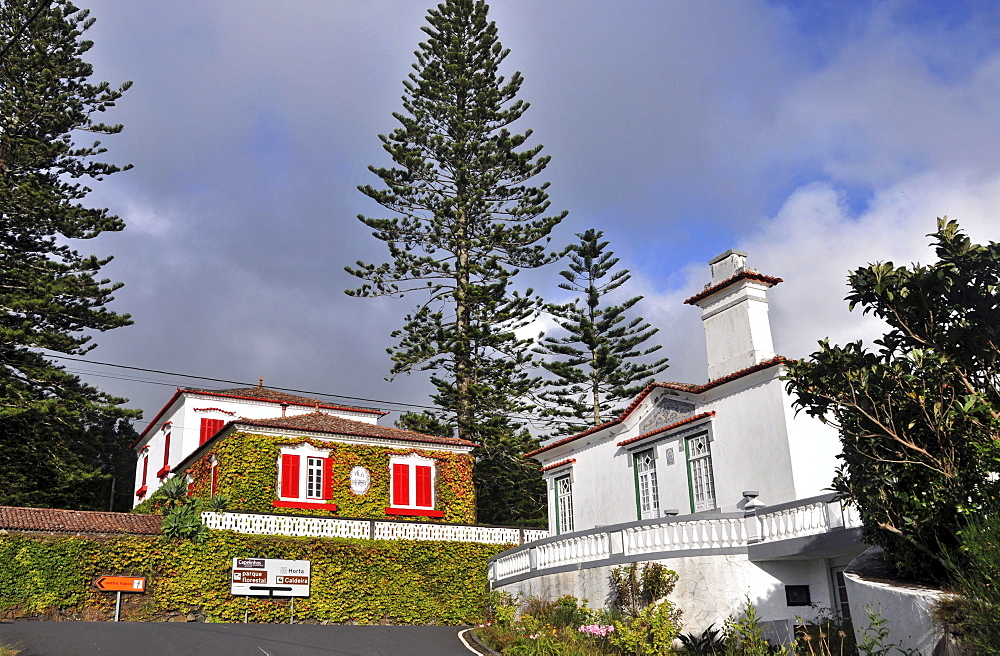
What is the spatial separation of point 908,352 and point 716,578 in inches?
281

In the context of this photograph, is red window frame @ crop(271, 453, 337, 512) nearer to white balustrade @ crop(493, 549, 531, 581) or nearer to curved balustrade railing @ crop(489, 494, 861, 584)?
white balustrade @ crop(493, 549, 531, 581)

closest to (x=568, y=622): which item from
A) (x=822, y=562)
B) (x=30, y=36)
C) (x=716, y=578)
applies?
(x=716, y=578)

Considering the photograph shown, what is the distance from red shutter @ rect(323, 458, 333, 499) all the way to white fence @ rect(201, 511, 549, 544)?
76.1 inches

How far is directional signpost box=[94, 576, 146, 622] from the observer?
Result: 20156mm

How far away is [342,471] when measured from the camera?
26062 millimetres

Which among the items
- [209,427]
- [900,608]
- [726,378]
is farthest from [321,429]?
[900,608]

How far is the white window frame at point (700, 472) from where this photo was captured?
755 inches

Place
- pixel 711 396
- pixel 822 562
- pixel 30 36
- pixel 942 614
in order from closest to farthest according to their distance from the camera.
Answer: pixel 942 614 → pixel 822 562 → pixel 711 396 → pixel 30 36

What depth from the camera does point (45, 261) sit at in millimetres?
30391

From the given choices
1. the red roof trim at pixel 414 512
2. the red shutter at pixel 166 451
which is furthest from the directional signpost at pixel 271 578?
the red shutter at pixel 166 451

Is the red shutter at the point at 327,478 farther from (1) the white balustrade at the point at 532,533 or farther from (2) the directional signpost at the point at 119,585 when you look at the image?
(2) the directional signpost at the point at 119,585

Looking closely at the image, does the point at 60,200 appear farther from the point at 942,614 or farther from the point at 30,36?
the point at 942,614

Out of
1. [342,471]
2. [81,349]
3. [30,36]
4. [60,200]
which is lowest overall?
[342,471]

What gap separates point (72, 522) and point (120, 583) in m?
2.52
